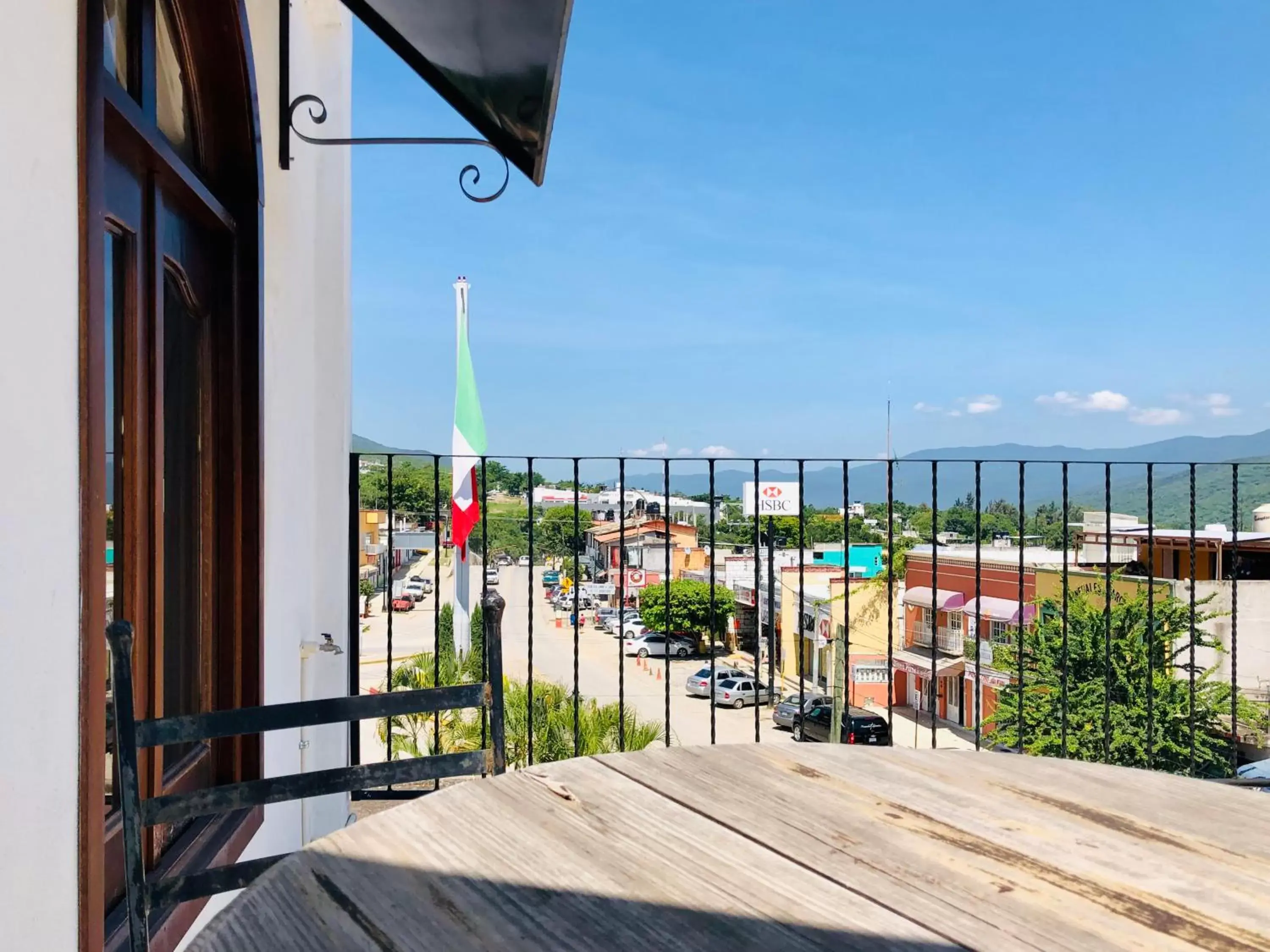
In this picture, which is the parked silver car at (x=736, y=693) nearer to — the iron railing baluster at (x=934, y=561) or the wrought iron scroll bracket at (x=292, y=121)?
the iron railing baluster at (x=934, y=561)

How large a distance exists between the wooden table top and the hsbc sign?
196cm

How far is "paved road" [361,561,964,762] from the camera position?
3216 cm

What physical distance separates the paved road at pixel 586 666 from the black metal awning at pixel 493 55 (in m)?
19.5

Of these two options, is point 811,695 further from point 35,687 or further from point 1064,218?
point 1064,218

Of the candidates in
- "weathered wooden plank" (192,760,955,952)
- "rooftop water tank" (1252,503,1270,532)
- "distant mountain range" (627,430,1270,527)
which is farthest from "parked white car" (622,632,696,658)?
"weathered wooden plank" (192,760,955,952)

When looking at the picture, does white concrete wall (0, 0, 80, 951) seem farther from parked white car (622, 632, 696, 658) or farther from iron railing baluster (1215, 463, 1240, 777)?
parked white car (622, 632, 696, 658)

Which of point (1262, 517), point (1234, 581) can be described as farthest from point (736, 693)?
point (1234, 581)

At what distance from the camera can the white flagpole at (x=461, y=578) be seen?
37.3 ft

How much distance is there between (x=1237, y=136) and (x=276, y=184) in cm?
13928

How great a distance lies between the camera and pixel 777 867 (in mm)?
764

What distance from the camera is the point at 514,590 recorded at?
4944cm

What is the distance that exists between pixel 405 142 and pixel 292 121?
12.9 inches

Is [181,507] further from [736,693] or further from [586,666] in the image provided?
[586,666]


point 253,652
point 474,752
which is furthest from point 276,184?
point 474,752
